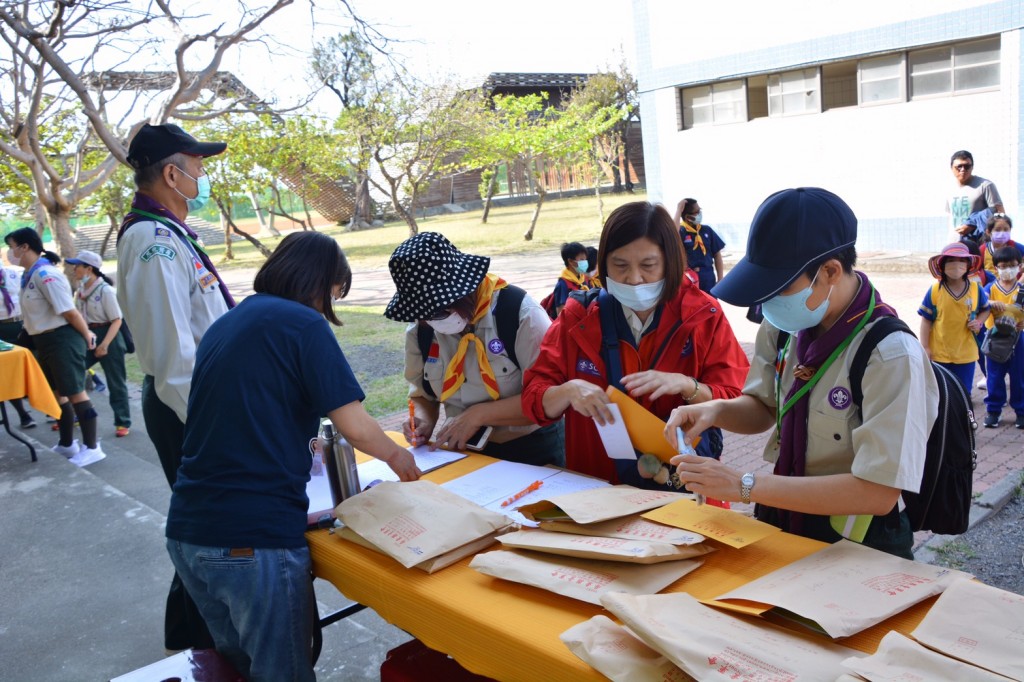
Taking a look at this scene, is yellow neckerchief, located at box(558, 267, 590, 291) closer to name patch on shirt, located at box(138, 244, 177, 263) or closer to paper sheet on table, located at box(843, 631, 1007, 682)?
name patch on shirt, located at box(138, 244, 177, 263)

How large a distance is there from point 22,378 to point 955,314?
6455mm

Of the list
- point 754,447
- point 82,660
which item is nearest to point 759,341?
point 82,660

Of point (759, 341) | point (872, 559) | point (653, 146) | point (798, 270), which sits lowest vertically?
point (872, 559)

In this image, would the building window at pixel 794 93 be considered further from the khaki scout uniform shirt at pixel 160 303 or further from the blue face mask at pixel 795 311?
the blue face mask at pixel 795 311

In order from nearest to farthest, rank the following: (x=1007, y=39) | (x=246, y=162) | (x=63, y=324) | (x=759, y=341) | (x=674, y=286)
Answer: (x=759, y=341) < (x=674, y=286) < (x=63, y=324) < (x=1007, y=39) < (x=246, y=162)

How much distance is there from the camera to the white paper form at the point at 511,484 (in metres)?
2.21

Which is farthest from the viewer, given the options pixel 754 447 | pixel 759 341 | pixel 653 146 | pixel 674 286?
pixel 653 146

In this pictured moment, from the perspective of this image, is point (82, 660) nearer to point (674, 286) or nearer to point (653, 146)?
point (674, 286)

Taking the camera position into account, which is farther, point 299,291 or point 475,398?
point 475,398

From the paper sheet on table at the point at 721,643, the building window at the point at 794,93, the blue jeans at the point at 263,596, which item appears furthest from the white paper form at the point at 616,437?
the building window at the point at 794,93

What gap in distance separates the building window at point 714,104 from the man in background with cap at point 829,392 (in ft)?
41.4

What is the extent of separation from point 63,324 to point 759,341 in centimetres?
585

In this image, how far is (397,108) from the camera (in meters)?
Result: 15.4

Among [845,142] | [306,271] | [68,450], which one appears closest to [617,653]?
[306,271]
